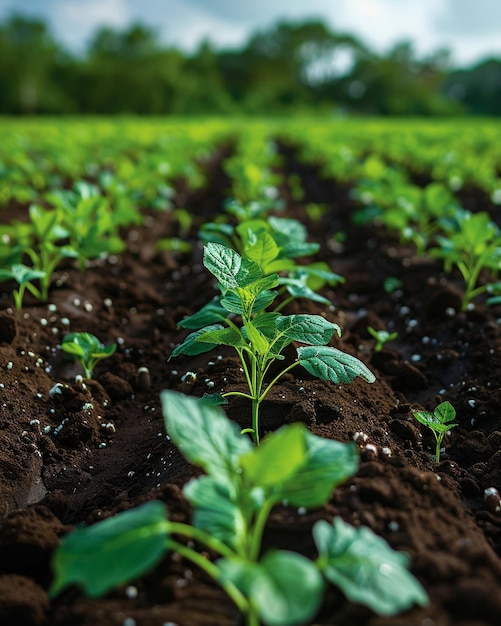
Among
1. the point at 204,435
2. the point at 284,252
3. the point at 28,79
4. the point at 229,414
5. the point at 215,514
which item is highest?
the point at 28,79

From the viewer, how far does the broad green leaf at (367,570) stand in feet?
3.81

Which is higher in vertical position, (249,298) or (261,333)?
(249,298)

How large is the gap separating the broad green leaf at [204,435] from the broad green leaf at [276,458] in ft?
0.31

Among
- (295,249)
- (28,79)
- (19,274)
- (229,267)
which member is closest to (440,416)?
(229,267)

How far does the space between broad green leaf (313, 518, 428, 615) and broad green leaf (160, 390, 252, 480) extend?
9.8 inches

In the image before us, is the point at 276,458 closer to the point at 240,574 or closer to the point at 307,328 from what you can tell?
the point at 240,574

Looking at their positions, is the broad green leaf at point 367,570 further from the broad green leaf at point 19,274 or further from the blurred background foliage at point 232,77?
the blurred background foliage at point 232,77

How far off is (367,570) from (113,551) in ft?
1.65

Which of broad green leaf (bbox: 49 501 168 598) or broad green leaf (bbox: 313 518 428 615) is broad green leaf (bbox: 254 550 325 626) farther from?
broad green leaf (bbox: 49 501 168 598)

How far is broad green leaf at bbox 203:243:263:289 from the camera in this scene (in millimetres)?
2055

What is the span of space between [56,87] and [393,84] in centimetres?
3001

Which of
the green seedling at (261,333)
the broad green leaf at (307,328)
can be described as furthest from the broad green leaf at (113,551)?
the broad green leaf at (307,328)

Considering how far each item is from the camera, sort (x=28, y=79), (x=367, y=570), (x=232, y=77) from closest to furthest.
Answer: (x=367, y=570) → (x=28, y=79) → (x=232, y=77)

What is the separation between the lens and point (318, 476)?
1382 mm
